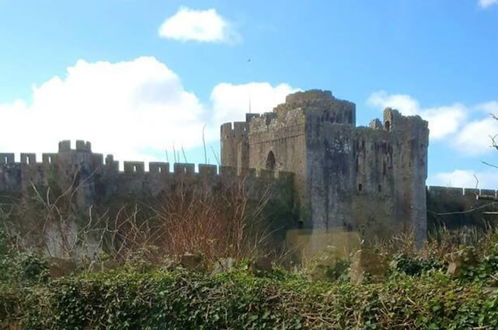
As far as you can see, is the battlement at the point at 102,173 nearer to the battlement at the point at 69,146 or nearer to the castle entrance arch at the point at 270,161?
the battlement at the point at 69,146

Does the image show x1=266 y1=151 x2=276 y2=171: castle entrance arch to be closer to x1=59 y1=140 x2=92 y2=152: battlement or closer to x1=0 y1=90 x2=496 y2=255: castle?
x1=0 y1=90 x2=496 y2=255: castle

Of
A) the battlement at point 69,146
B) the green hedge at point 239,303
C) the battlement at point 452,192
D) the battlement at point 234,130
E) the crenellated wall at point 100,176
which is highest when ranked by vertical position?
the battlement at point 234,130

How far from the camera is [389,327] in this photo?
794 cm

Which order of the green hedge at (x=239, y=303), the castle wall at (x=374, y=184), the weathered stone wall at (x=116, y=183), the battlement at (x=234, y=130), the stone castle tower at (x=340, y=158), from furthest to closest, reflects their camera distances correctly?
the battlement at (x=234, y=130)
the castle wall at (x=374, y=184)
the stone castle tower at (x=340, y=158)
the weathered stone wall at (x=116, y=183)
the green hedge at (x=239, y=303)

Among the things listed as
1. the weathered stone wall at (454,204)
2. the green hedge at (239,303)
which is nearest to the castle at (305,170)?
the weathered stone wall at (454,204)

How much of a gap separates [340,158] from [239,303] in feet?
81.5

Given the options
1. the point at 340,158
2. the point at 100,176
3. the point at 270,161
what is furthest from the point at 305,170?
the point at 100,176

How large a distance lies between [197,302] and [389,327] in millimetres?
2763

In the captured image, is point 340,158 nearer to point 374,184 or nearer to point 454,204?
point 374,184

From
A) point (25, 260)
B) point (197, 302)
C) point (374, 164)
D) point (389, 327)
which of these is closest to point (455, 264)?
point (389, 327)

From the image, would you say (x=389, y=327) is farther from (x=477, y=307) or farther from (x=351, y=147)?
(x=351, y=147)

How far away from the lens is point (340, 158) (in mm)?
33781

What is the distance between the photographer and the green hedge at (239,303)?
7.65 metres

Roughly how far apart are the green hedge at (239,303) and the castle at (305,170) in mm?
16773
